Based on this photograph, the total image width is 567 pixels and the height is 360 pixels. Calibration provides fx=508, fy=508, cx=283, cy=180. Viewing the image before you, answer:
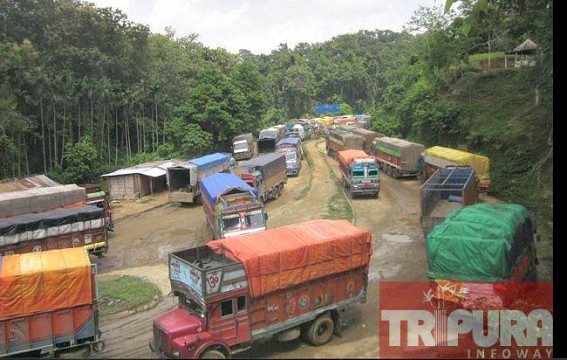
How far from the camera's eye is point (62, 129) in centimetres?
4381

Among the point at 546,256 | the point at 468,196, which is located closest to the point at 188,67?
the point at 468,196

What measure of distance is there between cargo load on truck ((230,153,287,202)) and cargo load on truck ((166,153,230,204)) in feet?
8.54

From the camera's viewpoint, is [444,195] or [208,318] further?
[444,195]

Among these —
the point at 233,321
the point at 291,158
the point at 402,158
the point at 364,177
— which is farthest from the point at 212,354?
the point at 291,158

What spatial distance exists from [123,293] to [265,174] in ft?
48.8

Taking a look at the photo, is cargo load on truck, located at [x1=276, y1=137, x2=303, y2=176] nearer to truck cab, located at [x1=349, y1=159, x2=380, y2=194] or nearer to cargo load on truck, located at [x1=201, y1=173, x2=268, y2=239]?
truck cab, located at [x1=349, y1=159, x2=380, y2=194]

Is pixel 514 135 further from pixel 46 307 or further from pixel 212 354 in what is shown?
pixel 46 307

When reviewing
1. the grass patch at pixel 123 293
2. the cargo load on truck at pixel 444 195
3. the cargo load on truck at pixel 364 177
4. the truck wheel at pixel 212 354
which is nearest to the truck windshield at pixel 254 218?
the grass patch at pixel 123 293

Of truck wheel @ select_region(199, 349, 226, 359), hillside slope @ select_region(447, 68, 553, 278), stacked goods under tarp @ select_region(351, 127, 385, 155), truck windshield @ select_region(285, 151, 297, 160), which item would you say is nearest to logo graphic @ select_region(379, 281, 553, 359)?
truck wheel @ select_region(199, 349, 226, 359)

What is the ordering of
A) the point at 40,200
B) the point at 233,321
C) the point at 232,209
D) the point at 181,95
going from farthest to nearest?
the point at 181,95 → the point at 40,200 → the point at 232,209 → the point at 233,321

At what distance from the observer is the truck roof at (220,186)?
23000mm

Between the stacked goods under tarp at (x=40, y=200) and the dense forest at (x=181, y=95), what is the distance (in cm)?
1042

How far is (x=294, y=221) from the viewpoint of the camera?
27.9 m

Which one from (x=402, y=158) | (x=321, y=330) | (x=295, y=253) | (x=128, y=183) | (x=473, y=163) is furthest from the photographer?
(x=128, y=183)
